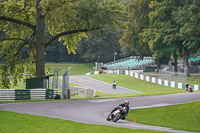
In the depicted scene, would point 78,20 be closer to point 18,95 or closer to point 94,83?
point 18,95

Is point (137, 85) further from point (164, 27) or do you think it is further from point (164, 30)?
point (164, 27)

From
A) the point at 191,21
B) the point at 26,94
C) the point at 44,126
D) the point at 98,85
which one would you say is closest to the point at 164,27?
the point at 191,21

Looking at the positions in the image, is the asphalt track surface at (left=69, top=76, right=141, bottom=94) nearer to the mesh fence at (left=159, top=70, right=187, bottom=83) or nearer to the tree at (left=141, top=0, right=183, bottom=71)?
the mesh fence at (left=159, top=70, right=187, bottom=83)

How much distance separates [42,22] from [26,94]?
8.05 m

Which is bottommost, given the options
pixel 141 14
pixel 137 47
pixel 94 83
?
pixel 94 83

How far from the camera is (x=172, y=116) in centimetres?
2325

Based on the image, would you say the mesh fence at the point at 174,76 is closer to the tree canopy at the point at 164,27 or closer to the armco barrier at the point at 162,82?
the armco barrier at the point at 162,82

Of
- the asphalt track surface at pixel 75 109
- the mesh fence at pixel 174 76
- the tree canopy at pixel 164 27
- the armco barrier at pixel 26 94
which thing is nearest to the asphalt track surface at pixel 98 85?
the mesh fence at pixel 174 76

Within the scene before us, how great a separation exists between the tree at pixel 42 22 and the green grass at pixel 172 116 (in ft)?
34.2

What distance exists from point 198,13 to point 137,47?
2154cm

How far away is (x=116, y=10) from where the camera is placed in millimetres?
32969

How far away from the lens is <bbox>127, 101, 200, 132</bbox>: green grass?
68.6ft

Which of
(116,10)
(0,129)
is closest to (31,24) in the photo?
(116,10)

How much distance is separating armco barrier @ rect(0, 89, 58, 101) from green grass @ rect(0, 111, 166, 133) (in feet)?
31.1
